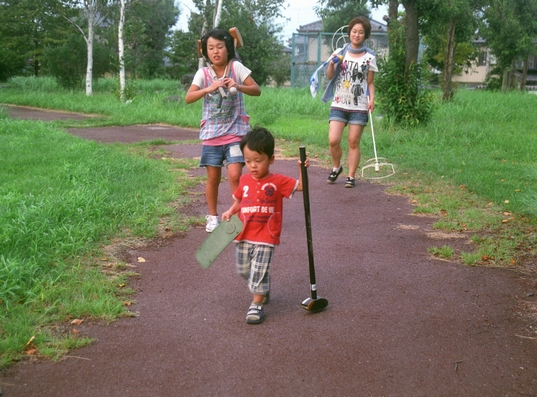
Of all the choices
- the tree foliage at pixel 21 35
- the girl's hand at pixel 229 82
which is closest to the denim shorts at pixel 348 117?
the girl's hand at pixel 229 82

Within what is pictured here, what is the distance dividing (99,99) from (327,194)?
16.8 meters

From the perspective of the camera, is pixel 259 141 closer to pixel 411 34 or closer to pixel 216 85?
pixel 216 85

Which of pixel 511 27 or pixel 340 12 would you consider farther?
pixel 340 12

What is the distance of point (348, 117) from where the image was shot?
8.04m

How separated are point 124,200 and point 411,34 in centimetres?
750

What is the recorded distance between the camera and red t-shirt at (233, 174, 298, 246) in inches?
158

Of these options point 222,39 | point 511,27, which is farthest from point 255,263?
point 511,27

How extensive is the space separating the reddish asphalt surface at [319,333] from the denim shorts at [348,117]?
8.00ft

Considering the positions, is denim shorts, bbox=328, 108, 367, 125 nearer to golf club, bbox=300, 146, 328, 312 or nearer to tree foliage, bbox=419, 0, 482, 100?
golf club, bbox=300, 146, 328, 312

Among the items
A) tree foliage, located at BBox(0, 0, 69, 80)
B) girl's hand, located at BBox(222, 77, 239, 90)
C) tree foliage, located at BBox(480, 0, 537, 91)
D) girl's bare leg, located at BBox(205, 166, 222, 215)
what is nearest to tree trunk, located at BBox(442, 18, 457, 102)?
tree foliage, located at BBox(480, 0, 537, 91)

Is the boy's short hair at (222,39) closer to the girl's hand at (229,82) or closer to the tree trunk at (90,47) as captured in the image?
the girl's hand at (229,82)

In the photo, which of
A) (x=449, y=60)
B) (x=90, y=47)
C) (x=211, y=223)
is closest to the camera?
(x=211, y=223)

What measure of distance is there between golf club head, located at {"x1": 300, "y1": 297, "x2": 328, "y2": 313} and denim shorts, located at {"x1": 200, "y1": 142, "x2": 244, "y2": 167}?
6.47 ft

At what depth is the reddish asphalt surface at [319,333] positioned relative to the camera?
10.5 ft
